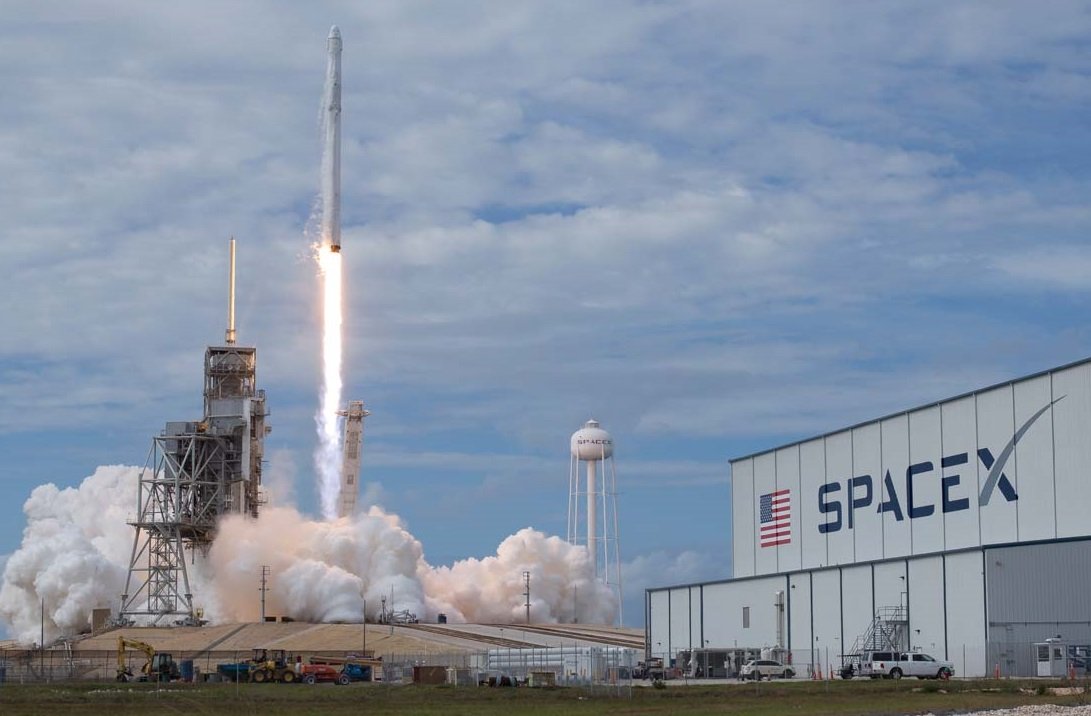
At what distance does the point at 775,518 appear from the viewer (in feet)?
303

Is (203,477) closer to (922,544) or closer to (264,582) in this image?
(264,582)

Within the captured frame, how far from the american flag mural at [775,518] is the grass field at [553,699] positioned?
2946cm

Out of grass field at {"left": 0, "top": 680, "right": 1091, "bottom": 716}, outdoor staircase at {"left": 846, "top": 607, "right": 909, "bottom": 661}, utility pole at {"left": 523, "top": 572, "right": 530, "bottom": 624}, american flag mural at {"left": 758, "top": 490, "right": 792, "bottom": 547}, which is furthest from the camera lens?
utility pole at {"left": 523, "top": 572, "right": 530, "bottom": 624}

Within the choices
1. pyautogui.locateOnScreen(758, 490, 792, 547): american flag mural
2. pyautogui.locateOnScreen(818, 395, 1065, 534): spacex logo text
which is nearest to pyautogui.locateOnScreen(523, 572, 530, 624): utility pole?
pyautogui.locateOnScreen(758, 490, 792, 547): american flag mural

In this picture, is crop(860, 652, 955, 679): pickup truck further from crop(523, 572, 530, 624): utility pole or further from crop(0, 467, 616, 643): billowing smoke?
crop(523, 572, 530, 624): utility pole

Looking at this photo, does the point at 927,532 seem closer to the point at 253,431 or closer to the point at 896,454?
the point at 896,454

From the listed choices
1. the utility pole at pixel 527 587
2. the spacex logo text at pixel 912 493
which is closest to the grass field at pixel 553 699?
the spacex logo text at pixel 912 493

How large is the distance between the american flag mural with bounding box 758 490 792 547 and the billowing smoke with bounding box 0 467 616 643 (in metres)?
36.5

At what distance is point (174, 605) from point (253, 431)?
47.5ft

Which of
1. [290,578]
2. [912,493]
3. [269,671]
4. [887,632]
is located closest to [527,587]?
[290,578]

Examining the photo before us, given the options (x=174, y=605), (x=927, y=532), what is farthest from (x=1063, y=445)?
(x=174, y=605)

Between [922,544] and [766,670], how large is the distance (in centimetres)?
1191

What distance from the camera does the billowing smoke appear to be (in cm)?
11919

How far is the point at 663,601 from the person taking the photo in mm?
94375
